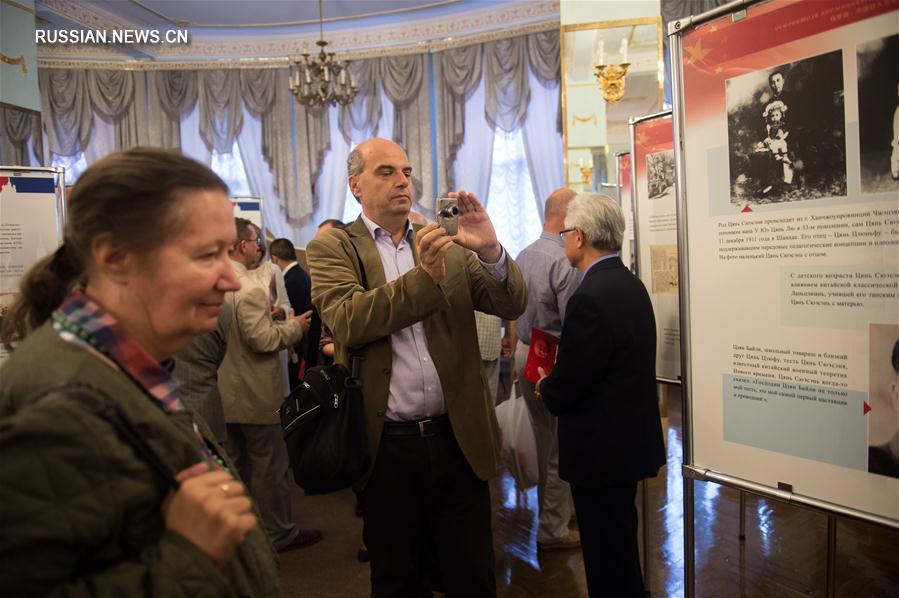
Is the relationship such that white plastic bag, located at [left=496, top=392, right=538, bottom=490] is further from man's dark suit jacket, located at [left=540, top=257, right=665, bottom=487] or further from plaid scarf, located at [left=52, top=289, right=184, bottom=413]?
plaid scarf, located at [left=52, top=289, right=184, bottom=413]

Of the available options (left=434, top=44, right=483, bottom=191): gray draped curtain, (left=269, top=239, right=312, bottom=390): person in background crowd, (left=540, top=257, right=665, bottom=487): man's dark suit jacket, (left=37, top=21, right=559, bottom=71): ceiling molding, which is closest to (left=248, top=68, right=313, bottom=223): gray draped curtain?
(left=37, top=21, right=559, bottom=71): ceiling molding

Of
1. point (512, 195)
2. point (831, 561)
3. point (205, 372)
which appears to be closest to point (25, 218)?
point (205, 372)

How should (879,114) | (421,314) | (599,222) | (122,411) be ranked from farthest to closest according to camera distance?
(599,222)
(421,314)
(879,114)
(122,411)

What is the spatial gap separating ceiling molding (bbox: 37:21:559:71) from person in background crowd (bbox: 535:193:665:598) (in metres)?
6.79

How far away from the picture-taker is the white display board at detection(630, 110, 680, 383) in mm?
2605

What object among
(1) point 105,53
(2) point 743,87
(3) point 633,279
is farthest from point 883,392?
(1) point 105,53

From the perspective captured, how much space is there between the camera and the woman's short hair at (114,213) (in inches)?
33.9

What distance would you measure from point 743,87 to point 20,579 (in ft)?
5.65

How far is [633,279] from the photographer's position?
219 cm

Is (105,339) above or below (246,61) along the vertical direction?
below

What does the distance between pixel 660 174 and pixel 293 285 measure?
9.77ft

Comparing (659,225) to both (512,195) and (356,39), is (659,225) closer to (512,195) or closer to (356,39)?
(512,195)

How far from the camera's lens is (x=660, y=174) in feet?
8.68

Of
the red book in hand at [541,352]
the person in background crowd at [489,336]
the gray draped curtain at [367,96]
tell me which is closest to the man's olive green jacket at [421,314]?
the red book in hand at [541,352]
